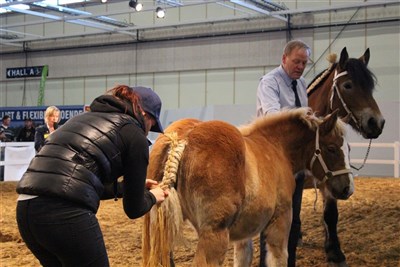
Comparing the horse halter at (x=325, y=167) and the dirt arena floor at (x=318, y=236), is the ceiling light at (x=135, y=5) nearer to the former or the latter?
the dirt arena floor at (x=318, y=236)

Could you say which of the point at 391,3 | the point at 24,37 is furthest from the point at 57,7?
the point at 391,3

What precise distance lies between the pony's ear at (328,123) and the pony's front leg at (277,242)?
0.75 meters

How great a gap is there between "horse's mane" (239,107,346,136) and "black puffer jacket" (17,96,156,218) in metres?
1.66

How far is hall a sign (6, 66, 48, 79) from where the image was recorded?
23.2m

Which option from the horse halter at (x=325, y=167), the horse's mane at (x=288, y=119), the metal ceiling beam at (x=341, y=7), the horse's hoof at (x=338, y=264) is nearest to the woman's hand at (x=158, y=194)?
the horse's mane at (x=288, y=119)

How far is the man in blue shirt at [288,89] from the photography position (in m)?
4.27

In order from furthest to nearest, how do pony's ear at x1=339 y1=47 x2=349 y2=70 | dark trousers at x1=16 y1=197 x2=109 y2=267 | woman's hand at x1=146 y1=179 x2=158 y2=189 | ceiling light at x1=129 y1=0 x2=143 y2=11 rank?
ceiling light at x1=129 y1=0 x2=143 y2=11 → pony's ear at x1=339 y1=47 x2=349 y2=70 → woman's hand at x1=146 y1=179 x2=158 y2=189 → dark trousers at x1=16 y1=197 x2=109 y2=267

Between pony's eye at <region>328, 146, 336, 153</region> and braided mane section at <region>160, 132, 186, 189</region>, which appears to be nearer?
braided mane section at <region>160, 132, 186, 189</region>

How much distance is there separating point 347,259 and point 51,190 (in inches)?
158

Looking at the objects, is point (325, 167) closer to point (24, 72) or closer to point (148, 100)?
point (148, 100)

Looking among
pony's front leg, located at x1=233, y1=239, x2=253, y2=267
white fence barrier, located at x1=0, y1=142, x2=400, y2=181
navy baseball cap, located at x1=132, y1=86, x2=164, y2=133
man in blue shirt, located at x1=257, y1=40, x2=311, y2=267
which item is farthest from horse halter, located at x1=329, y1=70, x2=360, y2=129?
white fence barrier, located at x1=0, y1=142, x2=400, y2=181

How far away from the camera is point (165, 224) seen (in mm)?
3121

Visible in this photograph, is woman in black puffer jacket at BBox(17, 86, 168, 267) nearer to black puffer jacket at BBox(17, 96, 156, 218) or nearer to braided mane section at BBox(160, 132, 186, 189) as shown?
black puffer jacket at BBox(17, 96, 156, 218)

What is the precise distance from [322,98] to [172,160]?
102 inches
